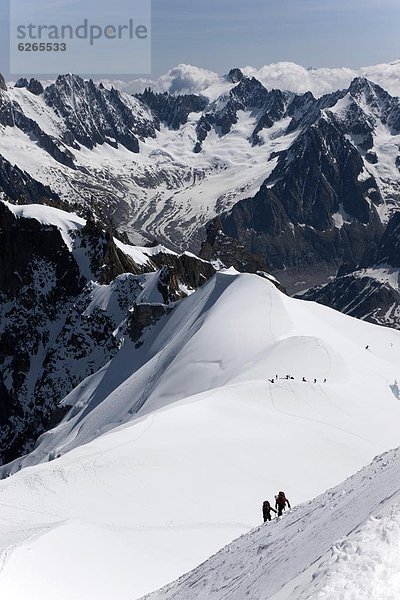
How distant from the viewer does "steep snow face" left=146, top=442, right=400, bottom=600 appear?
13.7m

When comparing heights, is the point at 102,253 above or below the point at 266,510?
above

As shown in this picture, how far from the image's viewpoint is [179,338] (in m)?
91.6

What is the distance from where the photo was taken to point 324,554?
624 inches

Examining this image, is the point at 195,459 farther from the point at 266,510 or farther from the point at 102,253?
the point at 102,253

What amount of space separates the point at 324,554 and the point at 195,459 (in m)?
Result: 23.2

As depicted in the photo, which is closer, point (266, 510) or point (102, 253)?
point (266, 510)

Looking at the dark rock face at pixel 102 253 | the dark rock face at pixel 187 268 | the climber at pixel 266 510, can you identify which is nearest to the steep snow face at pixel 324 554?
the climber at pixel 266 510

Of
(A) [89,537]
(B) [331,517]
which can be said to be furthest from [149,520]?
(B) [331,517]

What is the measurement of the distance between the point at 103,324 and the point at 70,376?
13.0 meters

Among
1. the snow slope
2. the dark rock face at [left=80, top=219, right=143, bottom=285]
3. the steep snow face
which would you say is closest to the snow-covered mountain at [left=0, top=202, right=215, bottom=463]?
the dark rock face at [left=80, top=219, right=143, bottom=285]

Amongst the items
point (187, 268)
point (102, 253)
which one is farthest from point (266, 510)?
point (187, 268)

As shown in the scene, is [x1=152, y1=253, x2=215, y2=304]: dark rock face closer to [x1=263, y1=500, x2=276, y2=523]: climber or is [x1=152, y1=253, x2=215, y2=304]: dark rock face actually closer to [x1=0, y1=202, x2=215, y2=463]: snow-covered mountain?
[x1=0, y1=202, x2=215, y2=463]: snow-covered mountain

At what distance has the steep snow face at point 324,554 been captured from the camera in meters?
13.7

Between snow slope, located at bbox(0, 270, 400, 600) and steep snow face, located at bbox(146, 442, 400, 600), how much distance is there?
4585mm
